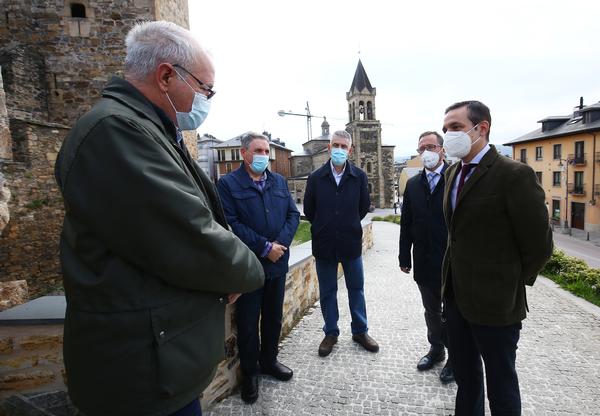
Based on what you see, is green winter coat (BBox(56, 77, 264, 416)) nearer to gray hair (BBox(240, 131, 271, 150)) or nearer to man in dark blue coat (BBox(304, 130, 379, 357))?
gray hair (BBox(240, 131, 271, 150))

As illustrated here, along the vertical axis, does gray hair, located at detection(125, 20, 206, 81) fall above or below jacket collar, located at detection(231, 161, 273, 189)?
above

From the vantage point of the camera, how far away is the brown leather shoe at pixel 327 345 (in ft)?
10.5

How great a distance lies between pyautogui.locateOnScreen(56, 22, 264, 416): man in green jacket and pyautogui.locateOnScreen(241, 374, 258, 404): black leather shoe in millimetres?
1415

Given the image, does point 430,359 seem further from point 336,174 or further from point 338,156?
point 338,156

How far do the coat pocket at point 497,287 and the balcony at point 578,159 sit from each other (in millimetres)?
29421

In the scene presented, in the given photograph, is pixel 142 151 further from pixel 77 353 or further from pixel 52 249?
pixel 52 249

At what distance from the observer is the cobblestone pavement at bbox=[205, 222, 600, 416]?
8.09 feet

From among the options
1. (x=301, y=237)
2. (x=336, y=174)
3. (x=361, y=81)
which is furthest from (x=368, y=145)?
(x=336, y=174)

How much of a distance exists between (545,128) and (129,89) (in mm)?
34844

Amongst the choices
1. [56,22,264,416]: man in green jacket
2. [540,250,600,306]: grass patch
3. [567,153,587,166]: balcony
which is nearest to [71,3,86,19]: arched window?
[56,22,264,416]: man in green jacket

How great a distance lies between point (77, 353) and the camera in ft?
3.77

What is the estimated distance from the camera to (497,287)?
1.83m

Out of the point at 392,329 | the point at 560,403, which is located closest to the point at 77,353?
the point at 560,403

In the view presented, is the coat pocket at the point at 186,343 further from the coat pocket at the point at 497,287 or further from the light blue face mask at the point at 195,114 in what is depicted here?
the coat pocket at the point at 497,287
